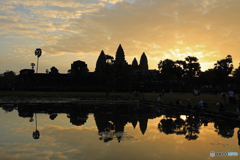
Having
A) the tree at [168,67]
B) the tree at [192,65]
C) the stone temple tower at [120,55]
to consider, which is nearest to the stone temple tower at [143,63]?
the stone temple tower at [120,55]

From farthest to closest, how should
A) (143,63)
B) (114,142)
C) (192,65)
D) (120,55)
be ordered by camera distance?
(143,63)
(120,55)
(192,65)
(114,142)

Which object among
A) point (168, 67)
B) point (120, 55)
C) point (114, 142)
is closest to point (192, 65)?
point (168, 67)

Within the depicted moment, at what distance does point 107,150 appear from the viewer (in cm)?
959

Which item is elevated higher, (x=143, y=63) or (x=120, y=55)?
(x=120, y=55)

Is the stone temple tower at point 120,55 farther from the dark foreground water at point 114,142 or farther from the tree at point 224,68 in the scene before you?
the dark foreground water at point 114,142

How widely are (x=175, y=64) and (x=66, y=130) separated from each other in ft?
302

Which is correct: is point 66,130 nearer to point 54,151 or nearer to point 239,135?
point 54,151

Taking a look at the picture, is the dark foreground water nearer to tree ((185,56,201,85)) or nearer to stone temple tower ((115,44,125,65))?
tree ((185,56,201,85))

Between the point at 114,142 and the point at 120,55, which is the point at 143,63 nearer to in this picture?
the point at 120,55

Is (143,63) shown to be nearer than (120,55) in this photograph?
No

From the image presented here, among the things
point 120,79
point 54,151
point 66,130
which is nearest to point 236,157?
point 54,151

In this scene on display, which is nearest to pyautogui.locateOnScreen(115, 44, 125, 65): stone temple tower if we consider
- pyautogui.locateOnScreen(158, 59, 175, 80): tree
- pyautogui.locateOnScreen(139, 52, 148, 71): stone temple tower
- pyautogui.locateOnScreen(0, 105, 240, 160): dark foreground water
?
pyautogui.locateOnScreen(158, 59, 175, 80): tree

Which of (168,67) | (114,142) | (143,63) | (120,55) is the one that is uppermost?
(120,55)

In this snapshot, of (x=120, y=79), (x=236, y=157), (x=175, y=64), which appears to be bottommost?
(x=236, y=157)
